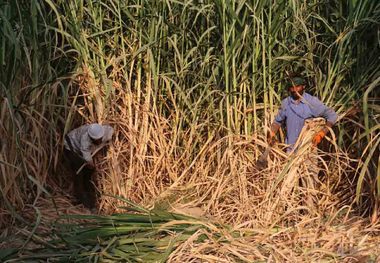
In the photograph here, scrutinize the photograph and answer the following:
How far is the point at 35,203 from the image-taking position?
3.33m

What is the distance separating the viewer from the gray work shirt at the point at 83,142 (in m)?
3.61

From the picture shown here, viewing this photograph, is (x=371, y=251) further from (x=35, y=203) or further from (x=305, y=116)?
(x=35, y=203)

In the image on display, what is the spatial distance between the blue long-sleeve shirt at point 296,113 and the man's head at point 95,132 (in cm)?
115

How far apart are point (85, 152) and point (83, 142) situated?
0.23ft

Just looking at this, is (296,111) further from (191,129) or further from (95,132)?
(95,132)

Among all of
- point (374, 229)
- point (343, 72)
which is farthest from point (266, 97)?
point (374, 229)

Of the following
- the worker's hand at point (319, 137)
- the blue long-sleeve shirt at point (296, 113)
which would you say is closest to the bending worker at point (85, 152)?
the blue long-sleeve shirt at point (296, 113)

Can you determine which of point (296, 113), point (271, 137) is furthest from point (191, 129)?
point (296, 113)

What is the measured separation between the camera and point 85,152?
3.62 metres

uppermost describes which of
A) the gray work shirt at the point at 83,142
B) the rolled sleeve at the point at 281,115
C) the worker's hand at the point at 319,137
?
the rolled sleeve at the point at 281,115

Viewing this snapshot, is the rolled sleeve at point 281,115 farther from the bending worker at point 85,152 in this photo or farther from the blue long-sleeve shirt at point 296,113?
the bending worker at point 85,152

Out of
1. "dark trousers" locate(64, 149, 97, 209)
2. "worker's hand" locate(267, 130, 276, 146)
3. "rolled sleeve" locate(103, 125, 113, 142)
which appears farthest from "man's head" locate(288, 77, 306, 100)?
"dark trousers" locate(64, 149, 97, 209)

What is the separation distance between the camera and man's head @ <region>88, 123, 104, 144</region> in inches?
141

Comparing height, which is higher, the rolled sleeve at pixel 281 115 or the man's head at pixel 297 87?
A: the man's head at pixel 297 87
